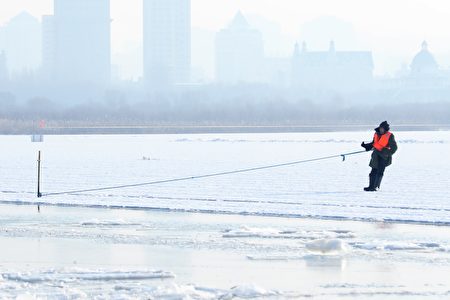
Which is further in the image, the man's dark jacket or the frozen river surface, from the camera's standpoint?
the man's dark jacket

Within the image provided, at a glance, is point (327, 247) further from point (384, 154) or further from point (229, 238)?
point (384, 154)

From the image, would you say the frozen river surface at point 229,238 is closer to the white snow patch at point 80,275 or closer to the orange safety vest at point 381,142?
the white snow patch at point 80,275

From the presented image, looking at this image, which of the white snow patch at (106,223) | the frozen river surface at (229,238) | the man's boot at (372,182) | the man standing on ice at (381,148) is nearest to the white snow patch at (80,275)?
the frozen river surface at (229,238)

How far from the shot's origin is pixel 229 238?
14875mm

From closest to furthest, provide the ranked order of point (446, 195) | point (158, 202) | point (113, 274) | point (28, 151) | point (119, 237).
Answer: point (113, 274) → point (119, 237) → point (158, 202) → point (446, 195) → point (28, 151)

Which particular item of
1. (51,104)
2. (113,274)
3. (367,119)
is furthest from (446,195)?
(51,104)

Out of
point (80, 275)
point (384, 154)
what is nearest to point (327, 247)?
point (80, 275)

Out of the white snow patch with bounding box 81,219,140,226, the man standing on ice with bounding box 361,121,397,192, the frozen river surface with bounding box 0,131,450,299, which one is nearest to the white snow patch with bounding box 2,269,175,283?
the frozen river surface with bounding box 0,131,450,299

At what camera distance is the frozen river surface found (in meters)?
11.3

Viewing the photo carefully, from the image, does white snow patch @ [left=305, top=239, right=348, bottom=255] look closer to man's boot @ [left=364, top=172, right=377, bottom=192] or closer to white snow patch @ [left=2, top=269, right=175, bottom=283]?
white snow patch @ [left=2, top=269, right=175, bottom=283]

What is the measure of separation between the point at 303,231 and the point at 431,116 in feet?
358

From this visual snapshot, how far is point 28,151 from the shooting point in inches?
1740

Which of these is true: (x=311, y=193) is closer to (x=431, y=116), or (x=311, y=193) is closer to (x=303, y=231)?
(x=303, y=231)

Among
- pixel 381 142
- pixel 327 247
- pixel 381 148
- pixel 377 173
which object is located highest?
pixel 381 142
